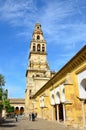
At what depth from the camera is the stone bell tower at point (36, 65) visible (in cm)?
5434

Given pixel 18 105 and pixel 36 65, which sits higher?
pixel 36 65

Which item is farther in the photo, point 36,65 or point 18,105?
point 18,105

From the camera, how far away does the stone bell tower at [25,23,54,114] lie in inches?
2140

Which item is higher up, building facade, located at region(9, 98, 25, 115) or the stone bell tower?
the stone bell tower

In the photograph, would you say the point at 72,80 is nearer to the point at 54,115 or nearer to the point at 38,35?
the point at 54,115

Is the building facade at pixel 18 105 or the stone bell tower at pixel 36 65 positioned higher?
the stone bell tower at pixel 36 65

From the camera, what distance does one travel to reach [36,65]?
193 feet

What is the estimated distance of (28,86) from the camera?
182ft

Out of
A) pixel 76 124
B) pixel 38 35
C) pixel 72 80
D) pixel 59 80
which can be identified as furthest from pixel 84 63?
pixel 38 35

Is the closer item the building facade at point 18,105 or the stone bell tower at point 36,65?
the stone bell tower at point 36,65

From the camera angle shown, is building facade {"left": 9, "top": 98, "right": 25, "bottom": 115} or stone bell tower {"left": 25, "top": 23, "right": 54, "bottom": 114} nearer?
stone bell tower {"left": 25, "top": 23, "right": 54, "bottom": 114}

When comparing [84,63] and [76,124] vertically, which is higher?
[84,63]

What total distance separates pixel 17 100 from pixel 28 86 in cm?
4109

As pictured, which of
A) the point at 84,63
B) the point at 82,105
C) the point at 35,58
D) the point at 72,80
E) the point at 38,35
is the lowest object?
the point at 82,105
